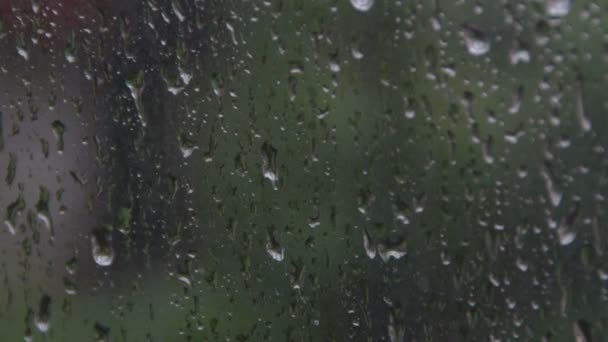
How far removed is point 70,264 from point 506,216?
630 mm

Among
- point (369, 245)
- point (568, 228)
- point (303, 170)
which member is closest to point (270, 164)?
point (303, 170)

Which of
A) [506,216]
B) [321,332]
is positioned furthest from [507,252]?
[321,332]

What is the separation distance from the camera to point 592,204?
2.57 ft

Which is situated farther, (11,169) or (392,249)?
(11,169)

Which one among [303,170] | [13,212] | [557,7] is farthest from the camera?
[13,212]

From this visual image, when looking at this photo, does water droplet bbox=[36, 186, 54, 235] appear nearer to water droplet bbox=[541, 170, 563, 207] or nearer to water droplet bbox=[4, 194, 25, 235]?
water droplet bbox=[4, 194, 25, 235]

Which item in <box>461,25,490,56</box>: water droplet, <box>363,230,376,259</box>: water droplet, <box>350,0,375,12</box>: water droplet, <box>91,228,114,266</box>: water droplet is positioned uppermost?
<box>350,0,375,12</box>: water droplet

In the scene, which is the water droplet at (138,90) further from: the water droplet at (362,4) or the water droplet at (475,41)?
the water droplet at (475,41)

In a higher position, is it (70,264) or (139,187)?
(139,187)

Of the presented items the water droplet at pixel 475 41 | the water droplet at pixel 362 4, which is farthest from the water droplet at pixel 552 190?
the water droplet at pixel 362 4

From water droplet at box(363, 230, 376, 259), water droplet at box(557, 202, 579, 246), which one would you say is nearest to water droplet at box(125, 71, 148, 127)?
water droplet at box(363, 230, 376, 259)

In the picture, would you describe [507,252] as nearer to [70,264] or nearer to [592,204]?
[592,204]

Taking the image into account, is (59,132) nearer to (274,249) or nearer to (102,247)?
(102,247)

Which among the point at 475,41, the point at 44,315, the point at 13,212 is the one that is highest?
the point at 475,41
